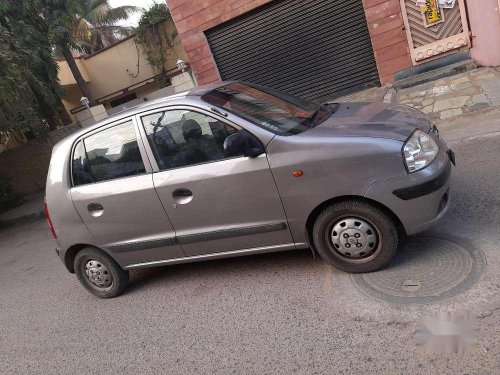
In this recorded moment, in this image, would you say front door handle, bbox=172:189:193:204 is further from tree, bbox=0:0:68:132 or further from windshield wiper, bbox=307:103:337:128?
tree, bbox=0:0:68:132

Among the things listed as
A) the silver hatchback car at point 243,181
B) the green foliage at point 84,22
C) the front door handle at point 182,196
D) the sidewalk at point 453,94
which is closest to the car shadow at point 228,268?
the silver hatchback car at point 243,181

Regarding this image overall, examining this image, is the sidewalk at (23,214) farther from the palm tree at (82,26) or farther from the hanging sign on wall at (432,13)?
the hanging sign on wall at (432,13)

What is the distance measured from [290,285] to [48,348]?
2.31 metres

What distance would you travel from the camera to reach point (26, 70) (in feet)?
30.7

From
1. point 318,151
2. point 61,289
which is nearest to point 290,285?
point 318,151

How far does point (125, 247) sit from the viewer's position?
4.06m

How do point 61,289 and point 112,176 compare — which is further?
point 61,289

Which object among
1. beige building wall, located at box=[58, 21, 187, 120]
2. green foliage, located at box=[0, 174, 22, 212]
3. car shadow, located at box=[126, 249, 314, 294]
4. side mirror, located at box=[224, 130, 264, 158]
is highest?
beige building wall, located at box=[58, 21, 187, 120]

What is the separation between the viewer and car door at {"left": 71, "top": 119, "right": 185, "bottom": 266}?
375 centimetres

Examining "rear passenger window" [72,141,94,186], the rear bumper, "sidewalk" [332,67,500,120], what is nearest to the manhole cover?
the rear bumper

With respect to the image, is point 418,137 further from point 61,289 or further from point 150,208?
point 61,289

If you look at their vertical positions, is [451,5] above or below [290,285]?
above

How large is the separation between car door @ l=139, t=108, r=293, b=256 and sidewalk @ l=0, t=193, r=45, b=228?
24.8ft

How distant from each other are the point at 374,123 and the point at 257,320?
5.90 ft
